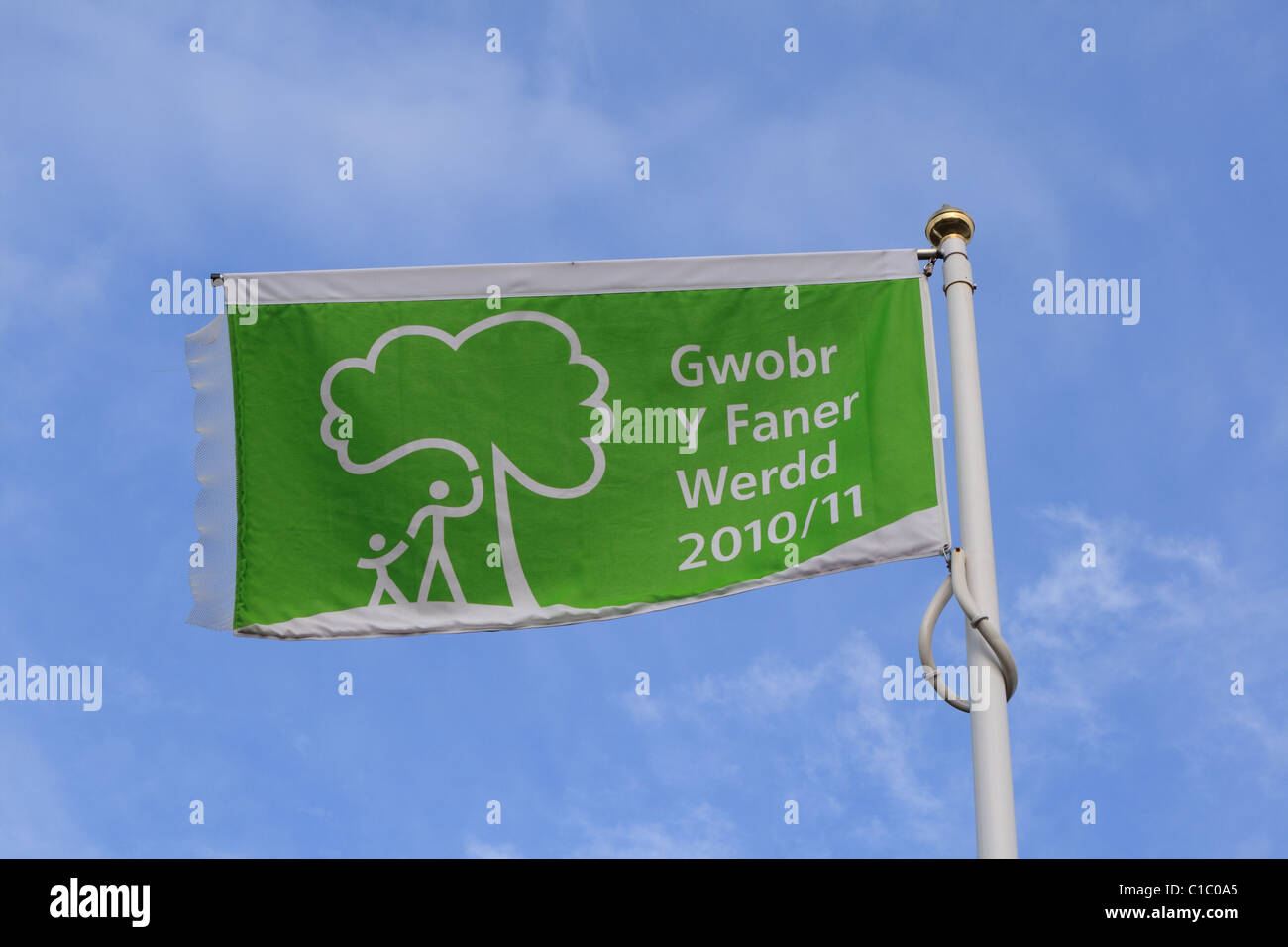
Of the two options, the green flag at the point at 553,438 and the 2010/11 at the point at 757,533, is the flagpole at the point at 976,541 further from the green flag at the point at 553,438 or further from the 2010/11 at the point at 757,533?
the 2010/11 at the point at 757,533

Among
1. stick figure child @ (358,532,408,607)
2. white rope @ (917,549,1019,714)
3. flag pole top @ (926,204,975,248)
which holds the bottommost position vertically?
white rope @ (917,549,1019,714)

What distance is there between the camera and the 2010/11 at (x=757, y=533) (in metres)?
10.5

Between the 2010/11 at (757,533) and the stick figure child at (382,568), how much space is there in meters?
1.81

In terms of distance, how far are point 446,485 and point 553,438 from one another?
0.75 metres

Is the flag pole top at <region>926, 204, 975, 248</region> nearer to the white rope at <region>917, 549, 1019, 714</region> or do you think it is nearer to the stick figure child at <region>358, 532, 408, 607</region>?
the white rope at <region>917, 549, 1019, 714</region>

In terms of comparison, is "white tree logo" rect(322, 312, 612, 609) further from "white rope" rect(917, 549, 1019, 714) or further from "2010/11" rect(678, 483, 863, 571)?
"white rope" rect(917, 549, 1019, 714)

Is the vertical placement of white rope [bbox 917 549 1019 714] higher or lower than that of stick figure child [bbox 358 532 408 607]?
lower

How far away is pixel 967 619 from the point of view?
8961 mm

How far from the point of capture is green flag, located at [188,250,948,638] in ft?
35.0

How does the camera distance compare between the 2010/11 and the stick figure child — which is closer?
the 2010/11

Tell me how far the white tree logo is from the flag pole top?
237cm

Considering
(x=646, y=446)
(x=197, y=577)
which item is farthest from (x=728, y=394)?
(x=197, y=577)

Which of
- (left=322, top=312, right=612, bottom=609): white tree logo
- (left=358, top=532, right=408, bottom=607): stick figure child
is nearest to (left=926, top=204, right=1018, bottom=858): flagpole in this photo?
(left=322, top=312, right=612, bottom=609): white tree logo

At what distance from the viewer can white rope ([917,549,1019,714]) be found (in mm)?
8625
